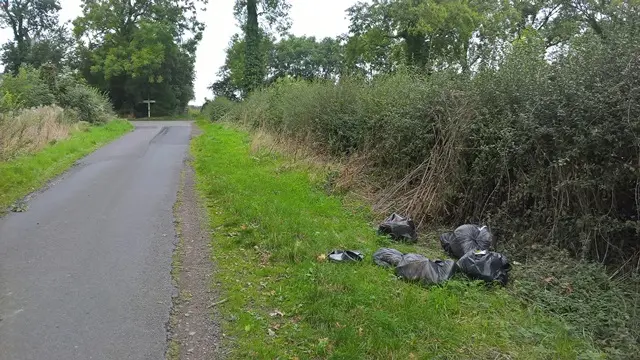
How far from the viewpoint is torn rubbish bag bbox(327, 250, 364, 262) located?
18.3 ft

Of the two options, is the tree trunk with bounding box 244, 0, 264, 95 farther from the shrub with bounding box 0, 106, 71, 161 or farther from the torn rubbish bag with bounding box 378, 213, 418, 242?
the torn rubbish bag with bounding box 378, 213, 418, 242

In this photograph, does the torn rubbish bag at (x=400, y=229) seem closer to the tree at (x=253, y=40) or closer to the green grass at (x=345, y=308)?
the green grass at (x=345, y=308)

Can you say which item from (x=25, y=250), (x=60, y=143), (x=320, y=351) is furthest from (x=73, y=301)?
(x=60, y=143)

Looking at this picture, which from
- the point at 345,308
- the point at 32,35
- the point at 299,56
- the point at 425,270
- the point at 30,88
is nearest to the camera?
the point at 345,308

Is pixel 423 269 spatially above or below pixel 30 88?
below

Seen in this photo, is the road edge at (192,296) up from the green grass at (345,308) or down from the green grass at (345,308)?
down

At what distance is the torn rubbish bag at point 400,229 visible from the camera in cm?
670

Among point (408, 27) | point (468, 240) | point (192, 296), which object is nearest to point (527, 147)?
point (468, 240)

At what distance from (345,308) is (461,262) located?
5.29ft

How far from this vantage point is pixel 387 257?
18.5ft

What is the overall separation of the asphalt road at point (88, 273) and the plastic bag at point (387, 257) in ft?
7.81

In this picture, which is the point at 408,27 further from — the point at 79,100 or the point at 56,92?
the point at 56,92

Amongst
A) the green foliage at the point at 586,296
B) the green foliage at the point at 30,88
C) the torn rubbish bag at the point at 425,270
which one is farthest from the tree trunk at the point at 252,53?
the green foliage at the point at 586,296

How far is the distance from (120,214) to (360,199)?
4.15m
